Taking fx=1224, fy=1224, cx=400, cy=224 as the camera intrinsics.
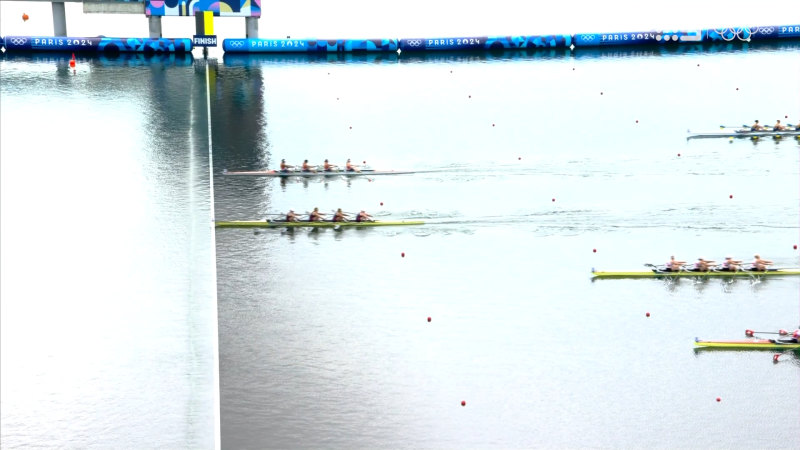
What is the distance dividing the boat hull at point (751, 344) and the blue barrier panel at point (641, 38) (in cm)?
4850

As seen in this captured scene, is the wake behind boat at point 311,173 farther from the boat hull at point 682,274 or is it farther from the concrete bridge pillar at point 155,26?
the concrete bridge pillar at point 155,26

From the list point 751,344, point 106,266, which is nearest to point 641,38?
point 751,344

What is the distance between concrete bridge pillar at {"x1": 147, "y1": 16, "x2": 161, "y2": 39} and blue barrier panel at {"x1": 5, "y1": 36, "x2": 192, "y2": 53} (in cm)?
136

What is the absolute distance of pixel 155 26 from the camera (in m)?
81.9

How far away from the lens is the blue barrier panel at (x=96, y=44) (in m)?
80.4

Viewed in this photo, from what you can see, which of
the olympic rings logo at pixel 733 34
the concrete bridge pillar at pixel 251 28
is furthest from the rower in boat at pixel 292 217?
the olympic rings logo at pixel 733 34

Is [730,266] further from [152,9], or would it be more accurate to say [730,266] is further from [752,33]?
[152,9]

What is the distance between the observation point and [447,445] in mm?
32781

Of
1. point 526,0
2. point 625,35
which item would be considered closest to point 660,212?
point 625,35

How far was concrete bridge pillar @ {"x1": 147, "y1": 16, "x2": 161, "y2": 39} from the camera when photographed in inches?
3216

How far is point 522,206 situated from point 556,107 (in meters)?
18.8

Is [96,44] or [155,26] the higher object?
[155,26]

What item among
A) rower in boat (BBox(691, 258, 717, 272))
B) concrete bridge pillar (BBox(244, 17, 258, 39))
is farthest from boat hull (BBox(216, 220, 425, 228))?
concrete bridge pillar (BBox(244, 17, 258, 39))

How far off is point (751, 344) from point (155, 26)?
179 ft
